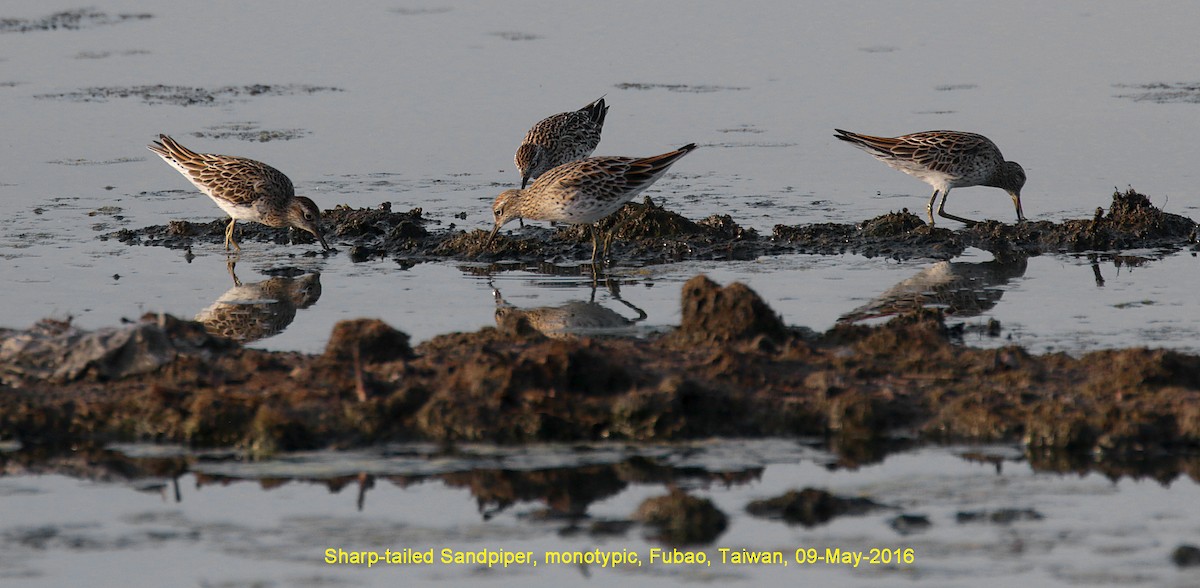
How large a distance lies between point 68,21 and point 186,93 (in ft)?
19.8

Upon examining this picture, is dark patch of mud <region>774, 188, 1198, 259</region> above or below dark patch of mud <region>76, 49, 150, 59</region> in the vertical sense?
below

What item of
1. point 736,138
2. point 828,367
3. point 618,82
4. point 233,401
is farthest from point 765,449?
point 618,82

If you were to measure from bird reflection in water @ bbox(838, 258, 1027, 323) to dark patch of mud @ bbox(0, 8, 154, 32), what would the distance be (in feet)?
52.6

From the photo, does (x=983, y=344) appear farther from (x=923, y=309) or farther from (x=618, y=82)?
(x=618, y=82)

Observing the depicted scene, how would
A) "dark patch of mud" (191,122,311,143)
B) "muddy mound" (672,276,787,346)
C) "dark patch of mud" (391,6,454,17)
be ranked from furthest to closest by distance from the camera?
"dark patch of mud" (391,6,454,17) → "dark patch of mud" (191,122,311,143) → "muddy mound" (672,276,787,346)

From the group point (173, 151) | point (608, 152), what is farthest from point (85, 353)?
point (608, 152)

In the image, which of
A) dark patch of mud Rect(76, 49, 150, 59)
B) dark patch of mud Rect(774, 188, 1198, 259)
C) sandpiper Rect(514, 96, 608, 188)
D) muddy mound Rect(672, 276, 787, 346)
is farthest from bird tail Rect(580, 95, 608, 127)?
muddy mound Rect(672, 276, 787, 346)

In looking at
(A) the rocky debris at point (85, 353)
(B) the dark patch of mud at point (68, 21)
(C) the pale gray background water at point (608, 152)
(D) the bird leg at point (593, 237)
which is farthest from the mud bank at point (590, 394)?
(B) the dark patch of mud at point (68, 21)

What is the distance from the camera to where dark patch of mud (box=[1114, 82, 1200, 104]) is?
782 inches

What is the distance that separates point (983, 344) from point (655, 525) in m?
3.84

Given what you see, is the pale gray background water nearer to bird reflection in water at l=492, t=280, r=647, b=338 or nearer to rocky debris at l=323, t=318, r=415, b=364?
bird reflection in water at l=492, t=280, r=647, b=338

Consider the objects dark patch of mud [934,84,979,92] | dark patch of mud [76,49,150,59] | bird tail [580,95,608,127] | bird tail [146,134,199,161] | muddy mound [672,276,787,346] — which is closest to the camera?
muddy mound [672,276,787,346]

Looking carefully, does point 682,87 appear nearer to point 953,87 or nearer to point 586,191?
point 953,87

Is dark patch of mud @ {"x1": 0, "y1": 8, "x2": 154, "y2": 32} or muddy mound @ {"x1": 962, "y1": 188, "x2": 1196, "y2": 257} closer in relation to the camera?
muddy mound @ {"x1": 962, "y1": 188, "x2": 1196, "y2": 257}
